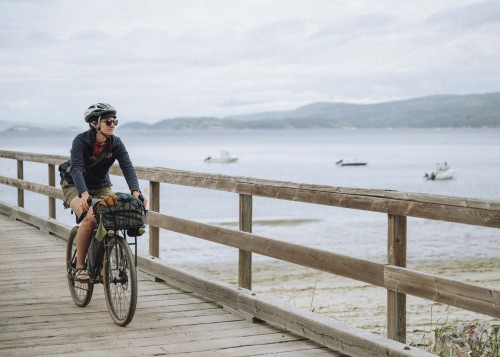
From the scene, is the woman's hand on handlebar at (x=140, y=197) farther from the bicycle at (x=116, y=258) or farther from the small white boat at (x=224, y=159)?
the small white boat at (x=224, y=159)

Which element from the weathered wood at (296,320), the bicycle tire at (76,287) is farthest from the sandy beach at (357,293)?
the bicycle tire at (76,287)

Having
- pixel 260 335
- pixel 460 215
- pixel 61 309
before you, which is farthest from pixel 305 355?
pixel 61 309

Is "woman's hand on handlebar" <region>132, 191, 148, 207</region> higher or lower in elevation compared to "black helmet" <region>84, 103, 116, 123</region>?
lower

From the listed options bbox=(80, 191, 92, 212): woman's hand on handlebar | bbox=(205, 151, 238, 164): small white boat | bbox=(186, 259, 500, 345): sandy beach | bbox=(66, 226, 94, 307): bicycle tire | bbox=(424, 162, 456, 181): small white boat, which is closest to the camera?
bbox=(80, 191, 92, 212): woman's hand on handlebar

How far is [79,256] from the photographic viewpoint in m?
6.09

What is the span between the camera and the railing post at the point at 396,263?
14.5 ft

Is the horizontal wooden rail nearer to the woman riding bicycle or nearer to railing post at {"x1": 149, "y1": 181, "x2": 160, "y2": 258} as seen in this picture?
the woman riding bicycle

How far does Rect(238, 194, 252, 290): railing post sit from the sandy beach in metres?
2.95

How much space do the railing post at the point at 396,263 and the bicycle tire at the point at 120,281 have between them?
182cm

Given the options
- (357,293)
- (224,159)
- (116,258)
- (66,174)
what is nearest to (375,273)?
(116,258)

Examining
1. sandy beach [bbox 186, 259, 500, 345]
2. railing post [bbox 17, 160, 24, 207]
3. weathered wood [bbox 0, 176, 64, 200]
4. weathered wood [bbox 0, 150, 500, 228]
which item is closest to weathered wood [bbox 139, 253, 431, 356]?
weathered wood [bbox 0, 150, 500, 228]

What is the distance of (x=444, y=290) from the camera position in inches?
159

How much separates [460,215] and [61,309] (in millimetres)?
3454

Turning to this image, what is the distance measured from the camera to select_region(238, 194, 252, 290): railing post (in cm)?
589
